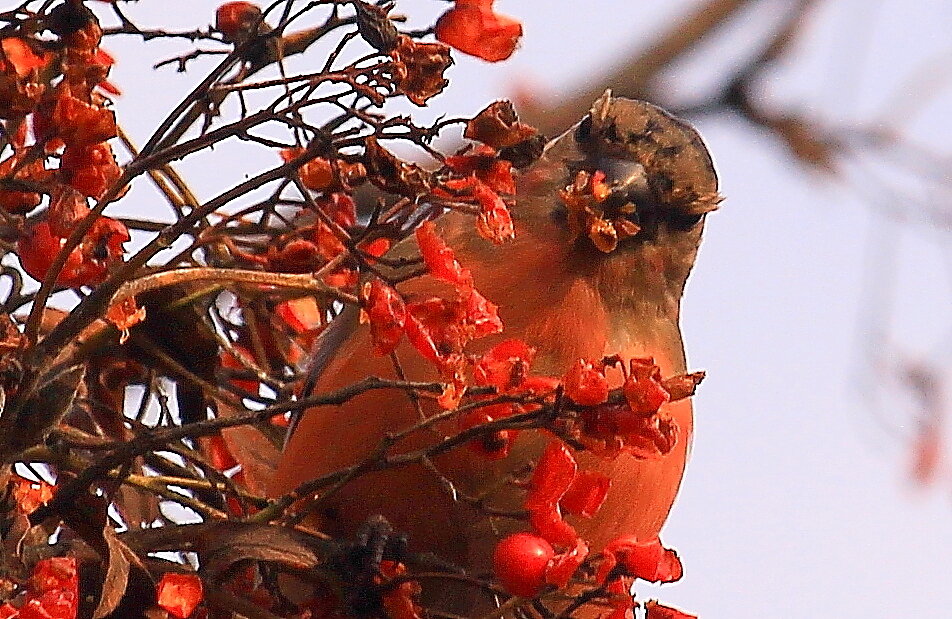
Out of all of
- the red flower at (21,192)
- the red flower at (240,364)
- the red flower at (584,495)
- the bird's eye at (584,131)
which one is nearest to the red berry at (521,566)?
the red flower at (584,495)

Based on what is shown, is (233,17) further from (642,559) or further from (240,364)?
(642,559)

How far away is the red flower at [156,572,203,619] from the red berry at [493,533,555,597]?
0.29m

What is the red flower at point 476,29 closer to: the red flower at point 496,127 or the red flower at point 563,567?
the red flower at point 496,127

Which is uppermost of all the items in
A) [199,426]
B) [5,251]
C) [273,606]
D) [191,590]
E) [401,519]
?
[5,251]

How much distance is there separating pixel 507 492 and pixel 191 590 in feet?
2.21

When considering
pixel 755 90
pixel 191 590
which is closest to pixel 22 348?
pixel 191 590

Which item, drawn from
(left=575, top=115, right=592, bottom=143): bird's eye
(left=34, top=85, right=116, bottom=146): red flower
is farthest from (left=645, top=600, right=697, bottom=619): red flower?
(left=575, top=115, right=592, bottom=143): bird's eye

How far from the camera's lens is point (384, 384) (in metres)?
1.45

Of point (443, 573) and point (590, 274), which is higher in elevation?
point (443, 573)

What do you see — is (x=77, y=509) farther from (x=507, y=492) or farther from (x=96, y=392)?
(x=507, y=492)

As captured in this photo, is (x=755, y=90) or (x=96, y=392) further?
(x=755, y=90)

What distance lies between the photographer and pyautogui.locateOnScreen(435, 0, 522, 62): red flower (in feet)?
4.99

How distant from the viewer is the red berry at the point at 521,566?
4.88ft

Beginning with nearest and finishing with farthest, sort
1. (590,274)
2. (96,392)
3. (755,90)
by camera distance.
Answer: (96,392), (590,274), (755,90)
